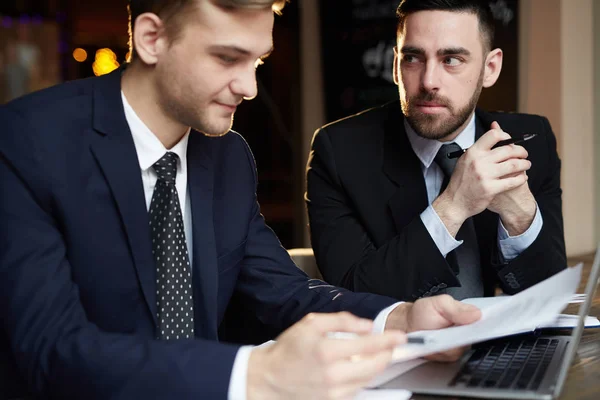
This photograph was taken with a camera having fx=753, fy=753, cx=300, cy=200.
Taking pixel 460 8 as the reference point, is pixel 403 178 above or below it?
below

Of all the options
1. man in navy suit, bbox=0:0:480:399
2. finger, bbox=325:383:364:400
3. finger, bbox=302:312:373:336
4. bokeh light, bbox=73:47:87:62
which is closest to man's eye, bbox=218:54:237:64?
man in navy suit, bbox=0:0:480:399

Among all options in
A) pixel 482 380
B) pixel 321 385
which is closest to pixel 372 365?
pixel 321 385

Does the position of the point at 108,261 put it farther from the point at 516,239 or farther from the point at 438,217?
the point at 516,239

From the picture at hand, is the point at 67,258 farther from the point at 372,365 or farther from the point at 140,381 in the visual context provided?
the point at 372,365

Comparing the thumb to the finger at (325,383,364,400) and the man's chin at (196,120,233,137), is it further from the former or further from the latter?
the man's chin at (196,120,233,137)

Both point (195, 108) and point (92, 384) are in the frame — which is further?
point (195, 108)

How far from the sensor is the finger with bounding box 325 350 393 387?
0.92 m

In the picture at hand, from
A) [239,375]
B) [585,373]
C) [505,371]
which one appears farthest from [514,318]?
[239,375]

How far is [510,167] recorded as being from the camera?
70.3 inches

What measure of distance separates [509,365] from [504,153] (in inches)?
28.1

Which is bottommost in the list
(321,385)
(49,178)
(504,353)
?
(504,353)

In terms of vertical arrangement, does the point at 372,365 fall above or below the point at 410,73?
below

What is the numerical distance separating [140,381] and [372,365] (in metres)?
0.31

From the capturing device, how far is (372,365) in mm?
954
